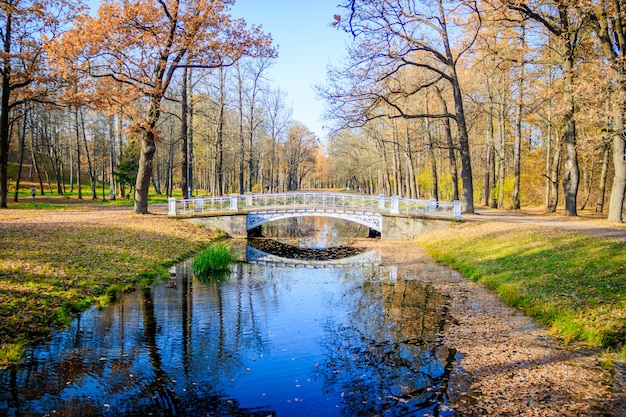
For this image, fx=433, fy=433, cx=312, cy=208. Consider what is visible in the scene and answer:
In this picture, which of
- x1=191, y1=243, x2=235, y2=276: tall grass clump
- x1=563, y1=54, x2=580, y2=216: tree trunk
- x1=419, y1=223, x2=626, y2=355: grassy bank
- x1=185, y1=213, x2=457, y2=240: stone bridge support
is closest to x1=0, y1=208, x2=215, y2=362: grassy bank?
x1=191, y1=243, x2=235, y2=276: tall grass clump

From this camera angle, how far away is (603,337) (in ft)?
25.9

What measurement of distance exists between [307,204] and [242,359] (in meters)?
18.6

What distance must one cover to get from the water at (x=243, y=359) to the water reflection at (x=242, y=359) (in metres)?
0.02

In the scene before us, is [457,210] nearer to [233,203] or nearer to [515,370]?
[233,203]

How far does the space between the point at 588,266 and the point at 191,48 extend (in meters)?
18.8

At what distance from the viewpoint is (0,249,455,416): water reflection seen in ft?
19.9

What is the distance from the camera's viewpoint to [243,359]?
303 inches

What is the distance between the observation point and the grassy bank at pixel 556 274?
8414 mm

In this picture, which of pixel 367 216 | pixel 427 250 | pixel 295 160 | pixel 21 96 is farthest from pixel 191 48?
pixel 295 160

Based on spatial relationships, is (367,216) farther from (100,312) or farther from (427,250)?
(100,312)

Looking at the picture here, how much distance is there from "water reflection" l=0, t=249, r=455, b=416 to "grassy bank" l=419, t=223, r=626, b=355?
2.28m

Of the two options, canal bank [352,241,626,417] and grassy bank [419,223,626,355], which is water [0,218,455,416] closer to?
canal bank [352,241,626,417]

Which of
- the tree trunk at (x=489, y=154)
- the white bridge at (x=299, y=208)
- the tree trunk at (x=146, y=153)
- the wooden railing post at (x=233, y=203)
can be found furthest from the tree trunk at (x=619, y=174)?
the tree trunk at (x=146, y=153)

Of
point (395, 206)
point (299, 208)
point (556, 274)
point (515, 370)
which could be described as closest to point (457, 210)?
point (395, 206)
